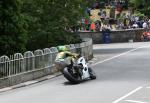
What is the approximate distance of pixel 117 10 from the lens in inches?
2299

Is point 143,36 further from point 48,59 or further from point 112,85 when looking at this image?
point 112,85

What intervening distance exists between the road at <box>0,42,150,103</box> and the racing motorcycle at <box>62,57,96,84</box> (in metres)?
0.30

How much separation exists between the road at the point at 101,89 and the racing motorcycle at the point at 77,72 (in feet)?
0.99

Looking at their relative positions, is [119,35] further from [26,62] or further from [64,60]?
[64,60]

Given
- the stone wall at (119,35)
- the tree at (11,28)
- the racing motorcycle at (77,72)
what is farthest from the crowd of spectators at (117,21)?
the racing motorcycle at (77,72)

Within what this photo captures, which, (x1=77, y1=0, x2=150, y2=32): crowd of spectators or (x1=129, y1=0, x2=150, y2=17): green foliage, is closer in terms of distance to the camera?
(x1=77, y1=0, x2=150, y2=32): crowd of spectators

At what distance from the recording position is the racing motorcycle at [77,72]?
21.8 m

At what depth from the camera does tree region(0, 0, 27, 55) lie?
78.6 ft

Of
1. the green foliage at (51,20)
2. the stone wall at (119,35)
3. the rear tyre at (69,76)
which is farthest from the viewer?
the stone wall at (119,35)

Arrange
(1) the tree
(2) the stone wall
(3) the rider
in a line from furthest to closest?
(2) the stone wall
(1) the tree
(3) the rider

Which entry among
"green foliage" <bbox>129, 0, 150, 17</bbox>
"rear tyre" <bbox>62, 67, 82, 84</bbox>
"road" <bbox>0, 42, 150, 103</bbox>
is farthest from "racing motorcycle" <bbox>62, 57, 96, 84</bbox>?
"green foliage" <bbox>129, 0, 150, 17</bbox>

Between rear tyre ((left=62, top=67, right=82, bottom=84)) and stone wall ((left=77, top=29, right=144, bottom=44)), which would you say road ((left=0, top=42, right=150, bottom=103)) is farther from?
stone wall ((left=77, top=29, right=144, bottom=44))

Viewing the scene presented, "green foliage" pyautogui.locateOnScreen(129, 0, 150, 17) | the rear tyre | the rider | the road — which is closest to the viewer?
the road

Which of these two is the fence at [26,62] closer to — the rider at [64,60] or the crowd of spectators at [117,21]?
the rider at [64,60]
